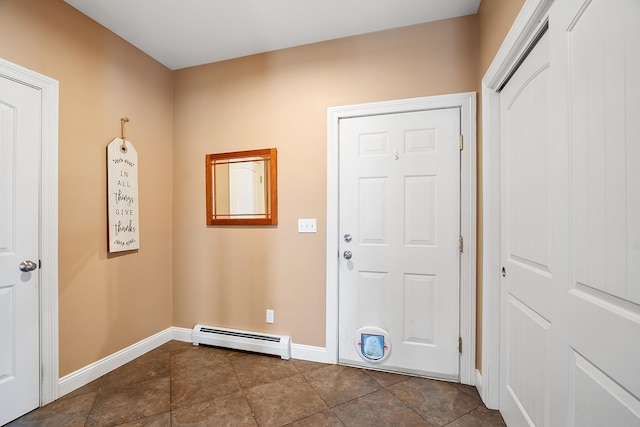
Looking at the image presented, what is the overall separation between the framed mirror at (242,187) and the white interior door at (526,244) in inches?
65.9

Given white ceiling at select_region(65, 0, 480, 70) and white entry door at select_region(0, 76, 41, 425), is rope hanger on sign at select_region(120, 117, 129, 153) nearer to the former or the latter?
white entry door at select_region(0, 76, 41, 425)

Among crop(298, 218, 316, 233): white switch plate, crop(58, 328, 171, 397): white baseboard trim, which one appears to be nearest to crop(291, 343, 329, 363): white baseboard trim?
crop(298, 218, 316, 233): white switch plate

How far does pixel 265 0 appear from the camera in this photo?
1829 mm

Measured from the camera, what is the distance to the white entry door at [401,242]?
1.97 m

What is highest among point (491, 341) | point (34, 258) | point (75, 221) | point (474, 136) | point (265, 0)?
point (265, 0)

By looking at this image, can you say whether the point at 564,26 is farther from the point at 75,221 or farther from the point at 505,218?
the point at 75,221

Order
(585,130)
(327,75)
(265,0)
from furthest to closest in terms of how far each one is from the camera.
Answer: (327,75) < (265,0) < (585,130)

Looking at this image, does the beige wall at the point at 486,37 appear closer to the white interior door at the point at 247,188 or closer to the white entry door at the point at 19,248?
the white interior door at the point at 247,188

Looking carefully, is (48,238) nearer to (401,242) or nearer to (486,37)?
(401,242)

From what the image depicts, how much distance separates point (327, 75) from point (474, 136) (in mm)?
1233

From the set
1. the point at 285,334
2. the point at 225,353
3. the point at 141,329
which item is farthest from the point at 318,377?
the point at 141,329

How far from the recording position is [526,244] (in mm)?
1327

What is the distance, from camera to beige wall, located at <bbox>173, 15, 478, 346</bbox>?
2041 millimetres

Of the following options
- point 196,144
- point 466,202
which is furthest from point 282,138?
point 466,202
